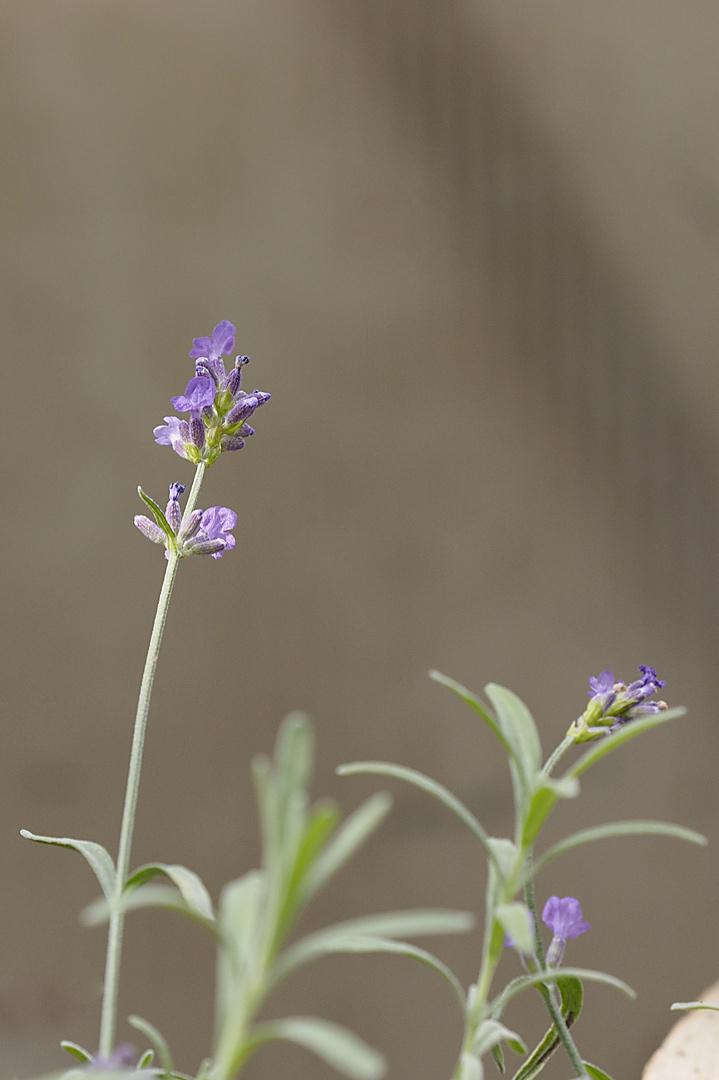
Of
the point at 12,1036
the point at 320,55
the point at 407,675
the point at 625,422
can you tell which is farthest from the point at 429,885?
the point at 320,55

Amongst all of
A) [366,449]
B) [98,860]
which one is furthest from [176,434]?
[366,449]

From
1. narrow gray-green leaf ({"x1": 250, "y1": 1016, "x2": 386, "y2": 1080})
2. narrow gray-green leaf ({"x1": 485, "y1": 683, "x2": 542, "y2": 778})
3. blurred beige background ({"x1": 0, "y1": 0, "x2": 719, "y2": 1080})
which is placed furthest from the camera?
blurred beige background ({"x1": 0, "y1": 0, "x2": 719, "y2": 1080})

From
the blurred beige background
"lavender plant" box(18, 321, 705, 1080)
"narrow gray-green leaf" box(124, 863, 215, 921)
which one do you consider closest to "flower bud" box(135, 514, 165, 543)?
"lavender plant" box(18, 321, 705, 1080)

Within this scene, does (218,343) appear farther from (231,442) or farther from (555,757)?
(555,757)

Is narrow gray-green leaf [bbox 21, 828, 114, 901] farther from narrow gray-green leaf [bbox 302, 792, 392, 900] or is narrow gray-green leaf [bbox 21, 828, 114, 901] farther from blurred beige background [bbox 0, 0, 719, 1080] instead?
blurred beige background [bbox 0, 0, 719, 1080]

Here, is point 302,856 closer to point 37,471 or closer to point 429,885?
point 37,471

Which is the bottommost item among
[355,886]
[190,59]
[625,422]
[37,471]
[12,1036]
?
[12,1036]
